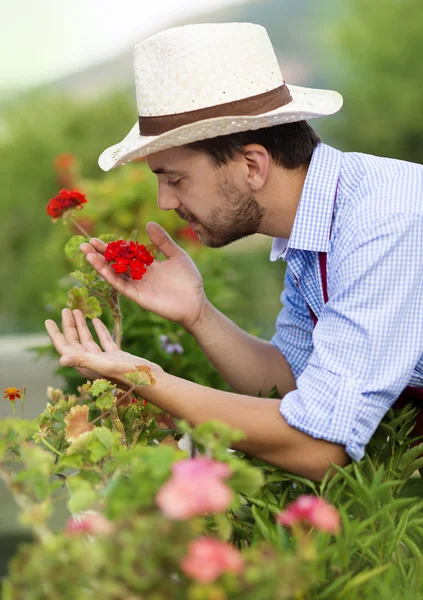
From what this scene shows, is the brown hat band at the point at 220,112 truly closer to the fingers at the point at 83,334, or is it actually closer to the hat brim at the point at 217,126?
the hat brim at the point at 217,126

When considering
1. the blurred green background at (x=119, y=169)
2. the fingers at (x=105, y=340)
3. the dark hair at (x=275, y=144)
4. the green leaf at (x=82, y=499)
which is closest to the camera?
the green leaf at (x=82, y=499)

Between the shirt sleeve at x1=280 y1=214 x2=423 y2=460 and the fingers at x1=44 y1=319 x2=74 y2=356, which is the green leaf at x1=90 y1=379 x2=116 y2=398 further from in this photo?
the shirt sleeve at x1=280 y1=214 x2=423 y2=460

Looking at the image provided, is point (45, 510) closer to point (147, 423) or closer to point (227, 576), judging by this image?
point (227, 576)

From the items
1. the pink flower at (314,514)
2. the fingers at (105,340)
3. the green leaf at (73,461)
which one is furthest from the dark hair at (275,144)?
the pink flower at (314,514)

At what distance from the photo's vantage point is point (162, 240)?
2.30 meters

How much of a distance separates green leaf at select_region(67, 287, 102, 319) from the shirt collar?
0.56 meters

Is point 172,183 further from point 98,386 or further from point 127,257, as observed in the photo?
point 98,386

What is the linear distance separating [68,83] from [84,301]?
33871 mm

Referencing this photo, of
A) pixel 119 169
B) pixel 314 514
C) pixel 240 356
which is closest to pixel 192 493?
pixel 314 514

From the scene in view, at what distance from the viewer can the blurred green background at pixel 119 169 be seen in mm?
3908

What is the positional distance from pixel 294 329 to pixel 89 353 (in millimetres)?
852

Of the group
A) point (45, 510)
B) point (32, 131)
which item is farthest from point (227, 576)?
point (32, 131)

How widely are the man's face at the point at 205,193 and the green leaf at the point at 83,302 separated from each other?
13.0 inches

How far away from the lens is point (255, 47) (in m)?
1.99
